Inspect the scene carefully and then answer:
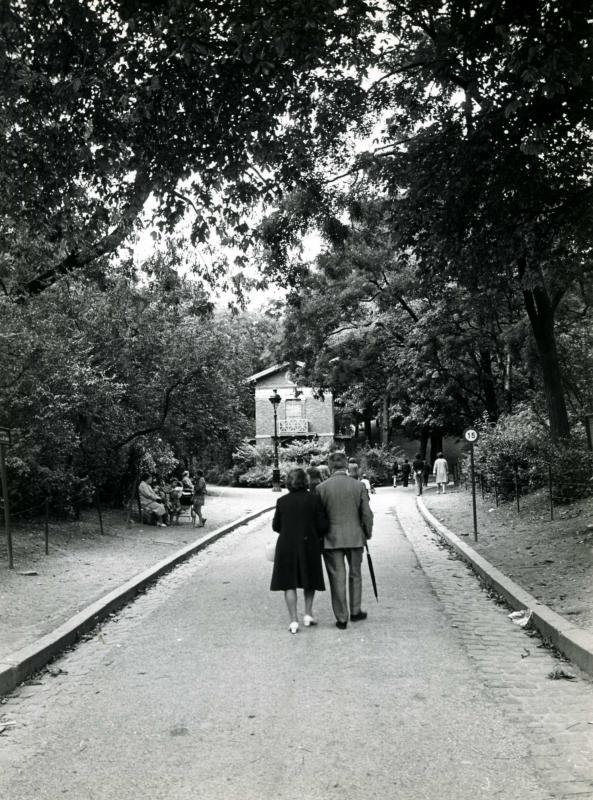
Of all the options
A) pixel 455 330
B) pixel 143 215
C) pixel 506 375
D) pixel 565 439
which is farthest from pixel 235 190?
pixel 506 375

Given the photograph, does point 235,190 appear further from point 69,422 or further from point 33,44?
point 69,422

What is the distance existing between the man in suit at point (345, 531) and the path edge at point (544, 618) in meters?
1.78

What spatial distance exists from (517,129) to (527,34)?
1.84m

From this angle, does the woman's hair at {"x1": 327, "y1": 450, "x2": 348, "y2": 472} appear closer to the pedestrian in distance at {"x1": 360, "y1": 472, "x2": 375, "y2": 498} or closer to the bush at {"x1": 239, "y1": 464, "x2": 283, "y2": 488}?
the pedestrian in distance at {"x1": 360, "y1": 472, "x2": 375, "y2": 498}

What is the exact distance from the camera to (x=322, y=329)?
27.6 meters

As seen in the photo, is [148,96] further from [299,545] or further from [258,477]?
[258,477]

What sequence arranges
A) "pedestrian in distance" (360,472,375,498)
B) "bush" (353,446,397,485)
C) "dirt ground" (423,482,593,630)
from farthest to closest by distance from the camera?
"bush" (353,446,397,485) < "pedestrian in distance" (360,472,375,498) < "dirt ground" (423,482,593,630)

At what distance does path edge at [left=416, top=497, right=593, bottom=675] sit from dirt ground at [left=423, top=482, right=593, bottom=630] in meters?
0.13

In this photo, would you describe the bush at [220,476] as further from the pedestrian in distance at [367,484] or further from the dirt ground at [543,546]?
the dirt ground at [543,546]

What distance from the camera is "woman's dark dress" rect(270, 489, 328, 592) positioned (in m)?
7.34

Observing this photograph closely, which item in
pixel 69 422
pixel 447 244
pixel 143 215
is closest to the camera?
pixel 143 215

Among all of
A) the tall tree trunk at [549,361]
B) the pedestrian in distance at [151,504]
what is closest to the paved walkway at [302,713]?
the tall tree trunk at [549,361]

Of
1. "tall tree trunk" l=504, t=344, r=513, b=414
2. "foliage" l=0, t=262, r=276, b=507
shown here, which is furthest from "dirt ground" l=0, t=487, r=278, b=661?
"tall tree trunk" l=504, t=344, r=513, b=414

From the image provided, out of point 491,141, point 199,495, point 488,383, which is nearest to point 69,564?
point 199,495
